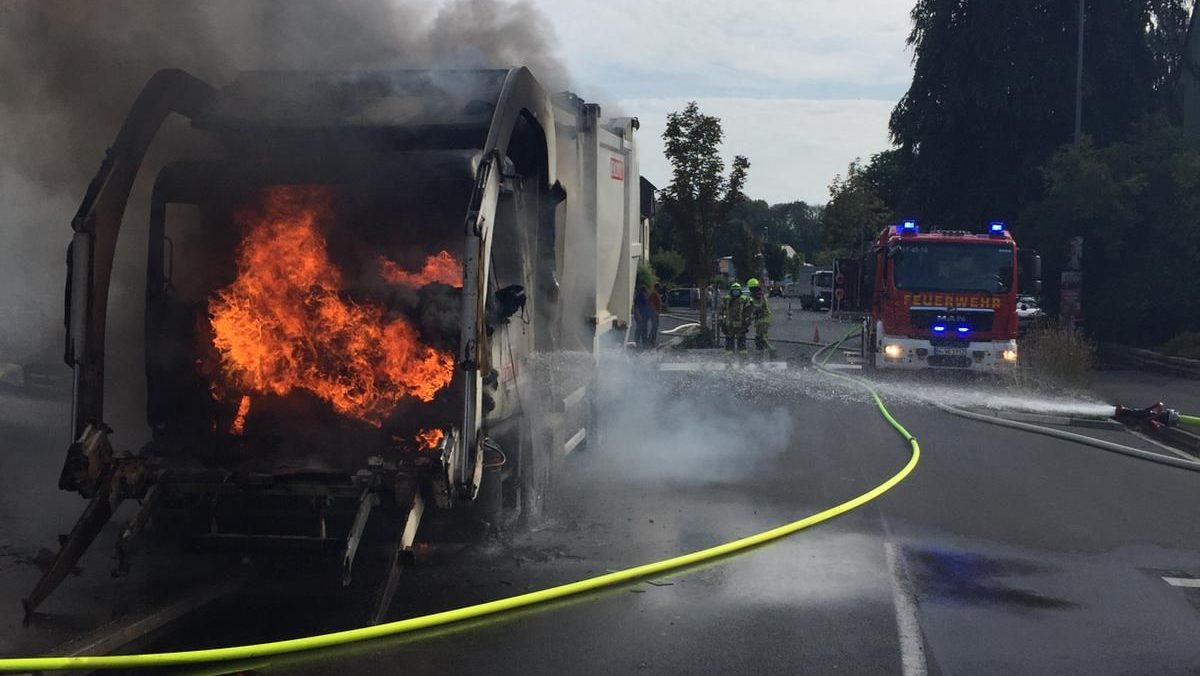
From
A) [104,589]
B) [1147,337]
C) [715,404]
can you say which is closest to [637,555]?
[104,589]

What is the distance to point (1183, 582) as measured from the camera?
702cm

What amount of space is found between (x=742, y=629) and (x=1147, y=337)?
24.3 metres

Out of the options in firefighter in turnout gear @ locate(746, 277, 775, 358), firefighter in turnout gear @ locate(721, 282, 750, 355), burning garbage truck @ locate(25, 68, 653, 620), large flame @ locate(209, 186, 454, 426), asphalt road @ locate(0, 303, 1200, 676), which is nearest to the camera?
asphalt road @ locate(0, 303, 1200, 676)

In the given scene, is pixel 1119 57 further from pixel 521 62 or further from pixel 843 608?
pixel 843 608

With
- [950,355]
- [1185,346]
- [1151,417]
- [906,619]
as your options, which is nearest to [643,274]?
[950,355]

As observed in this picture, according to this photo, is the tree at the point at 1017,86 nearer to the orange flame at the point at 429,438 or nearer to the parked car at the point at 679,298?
the parked car at the point at 679,298

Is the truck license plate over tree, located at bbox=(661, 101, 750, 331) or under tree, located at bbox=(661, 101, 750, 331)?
under

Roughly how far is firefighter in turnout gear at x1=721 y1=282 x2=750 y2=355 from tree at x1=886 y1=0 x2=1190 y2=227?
14.9 m

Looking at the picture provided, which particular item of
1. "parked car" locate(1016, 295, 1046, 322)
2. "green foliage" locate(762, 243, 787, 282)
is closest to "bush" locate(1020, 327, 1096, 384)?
"parked car" locate(1016, 295, 1046, 322)

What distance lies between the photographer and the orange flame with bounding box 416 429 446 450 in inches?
256

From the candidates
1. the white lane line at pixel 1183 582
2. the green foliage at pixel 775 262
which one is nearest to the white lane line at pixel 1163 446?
the white lane line at pixel 1183 582

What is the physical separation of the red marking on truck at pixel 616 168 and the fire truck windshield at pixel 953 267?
27.1 feet

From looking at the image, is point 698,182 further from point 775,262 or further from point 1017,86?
point 775,262

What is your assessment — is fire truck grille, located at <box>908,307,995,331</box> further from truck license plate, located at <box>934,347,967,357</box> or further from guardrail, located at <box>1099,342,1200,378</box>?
guardrail, located at <box>1099,342,1200,378</box>
